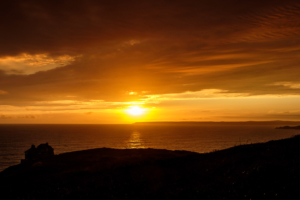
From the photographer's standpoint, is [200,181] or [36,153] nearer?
[200,181]

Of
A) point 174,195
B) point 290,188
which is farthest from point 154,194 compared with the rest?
point 290,188

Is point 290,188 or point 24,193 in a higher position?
point 290,188

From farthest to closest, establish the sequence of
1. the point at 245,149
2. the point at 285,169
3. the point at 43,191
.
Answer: the point at 245,149 < the point at 43,191 < the point at 285,169

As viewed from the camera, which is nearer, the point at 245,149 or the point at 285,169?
the point at 285,169

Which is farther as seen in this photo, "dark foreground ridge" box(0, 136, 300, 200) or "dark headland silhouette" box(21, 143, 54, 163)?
"dark headland silhouette" box(21, 143, 54, 163)

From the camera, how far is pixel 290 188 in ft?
37.9

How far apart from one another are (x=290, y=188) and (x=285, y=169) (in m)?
2.77

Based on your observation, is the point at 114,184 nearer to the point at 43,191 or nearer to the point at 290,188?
the point at 43,191

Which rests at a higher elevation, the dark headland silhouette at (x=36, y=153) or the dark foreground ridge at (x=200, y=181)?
the dark foreground ridge at (x=200, y=181)

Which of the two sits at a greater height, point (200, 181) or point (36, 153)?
point (200, 181)

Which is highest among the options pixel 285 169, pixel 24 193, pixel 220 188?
pixel 285 169

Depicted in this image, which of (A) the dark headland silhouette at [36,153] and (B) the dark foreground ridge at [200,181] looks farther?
(A) the dark headland silhouette at [36,153]

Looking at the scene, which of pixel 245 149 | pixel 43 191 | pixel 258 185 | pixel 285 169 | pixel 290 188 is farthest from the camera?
pixel 245 149

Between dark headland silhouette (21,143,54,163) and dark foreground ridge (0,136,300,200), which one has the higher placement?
dark foreground ridge (0,136,300,200)
